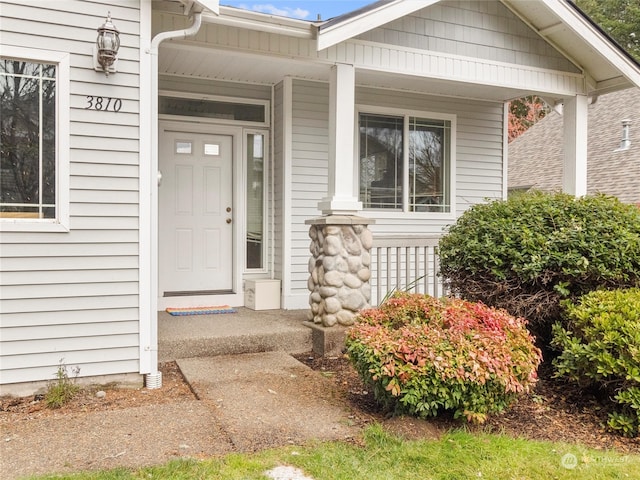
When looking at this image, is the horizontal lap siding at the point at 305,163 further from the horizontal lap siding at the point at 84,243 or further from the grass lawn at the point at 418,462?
the grass lawn at the point at 418,462

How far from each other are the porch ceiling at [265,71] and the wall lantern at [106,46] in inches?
34.9

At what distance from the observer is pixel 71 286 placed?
3.96 metres

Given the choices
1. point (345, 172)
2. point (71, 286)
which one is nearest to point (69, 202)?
point (71, 286)

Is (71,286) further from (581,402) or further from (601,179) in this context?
(601,179)

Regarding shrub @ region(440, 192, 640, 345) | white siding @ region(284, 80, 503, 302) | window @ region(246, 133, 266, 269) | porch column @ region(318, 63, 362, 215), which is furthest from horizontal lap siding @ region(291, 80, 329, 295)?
shrub @ region(440, 192, 640, 345)

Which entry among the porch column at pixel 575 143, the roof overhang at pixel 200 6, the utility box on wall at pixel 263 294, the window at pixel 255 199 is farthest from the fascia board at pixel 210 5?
the porch column at pixel 575 143

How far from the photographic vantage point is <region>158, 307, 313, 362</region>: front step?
4.68 metres

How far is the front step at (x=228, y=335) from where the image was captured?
15.4 feet

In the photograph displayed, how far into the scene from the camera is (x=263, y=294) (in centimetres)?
621

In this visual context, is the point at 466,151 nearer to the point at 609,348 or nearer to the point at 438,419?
the point at 609,348

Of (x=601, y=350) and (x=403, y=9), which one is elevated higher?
(x=403, y=9)

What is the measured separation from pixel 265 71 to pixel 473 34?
7.56 feet

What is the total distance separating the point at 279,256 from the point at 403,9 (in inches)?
117

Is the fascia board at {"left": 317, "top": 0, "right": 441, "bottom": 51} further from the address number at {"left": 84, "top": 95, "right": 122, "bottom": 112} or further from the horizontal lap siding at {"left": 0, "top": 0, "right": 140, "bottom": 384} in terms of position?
the address number at {"left": 84, "top": 95, "right": 122, "bottom": 112}
